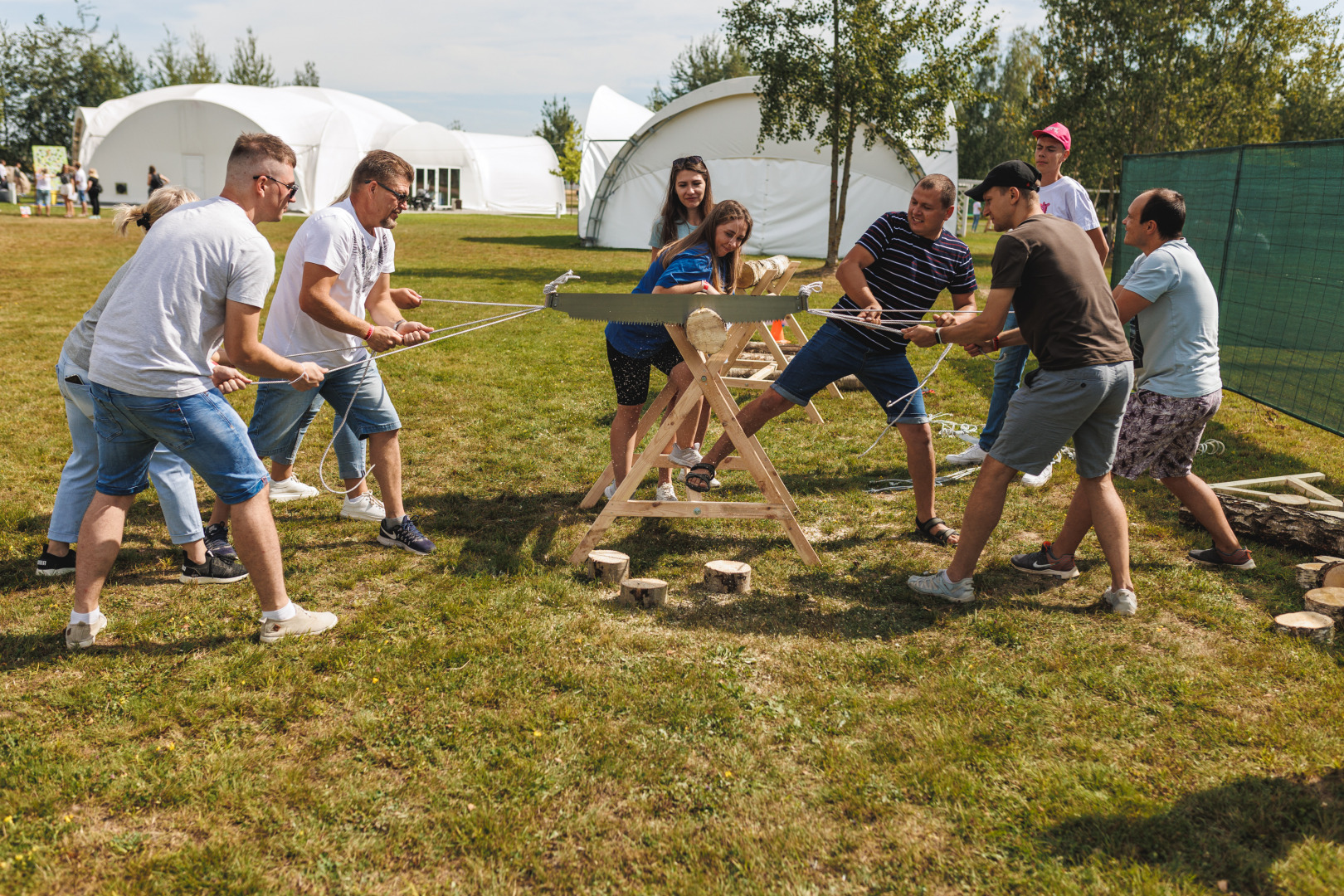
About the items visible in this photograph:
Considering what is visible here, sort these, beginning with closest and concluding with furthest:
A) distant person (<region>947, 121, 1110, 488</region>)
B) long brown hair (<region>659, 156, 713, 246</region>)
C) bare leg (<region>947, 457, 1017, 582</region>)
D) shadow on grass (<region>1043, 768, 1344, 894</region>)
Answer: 1. shadow on grass (<region>1043, 768, 1344, 894</region>)
2. bare leg (<region>947, 457, 1017, 582</region>)
3. long brown hair (<region>659, 156, 713, 246</region>)
4. distant person (<region>947, 121, 1110, 488</region>)

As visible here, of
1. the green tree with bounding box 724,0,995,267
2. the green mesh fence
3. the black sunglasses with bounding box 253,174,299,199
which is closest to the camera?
the black sunglasses with bounding box 253,174,299,199

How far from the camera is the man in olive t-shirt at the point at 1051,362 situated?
3.77 meters

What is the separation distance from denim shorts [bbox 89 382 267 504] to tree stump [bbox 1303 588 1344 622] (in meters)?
4.57

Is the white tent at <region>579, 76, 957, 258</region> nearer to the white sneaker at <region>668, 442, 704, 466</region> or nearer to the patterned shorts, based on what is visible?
the white sneaker at <region>668, 442, 704, 466</region>

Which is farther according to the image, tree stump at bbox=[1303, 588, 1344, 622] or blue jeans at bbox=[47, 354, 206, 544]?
blue jeans at bbox=[47, 354, 206, 544]

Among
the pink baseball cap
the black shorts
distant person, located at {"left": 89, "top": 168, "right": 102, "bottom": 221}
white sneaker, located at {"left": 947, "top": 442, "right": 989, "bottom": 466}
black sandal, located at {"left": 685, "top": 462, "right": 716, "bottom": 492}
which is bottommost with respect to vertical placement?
white sneaker, located at {"left": 947, "top": 442, "right": 989, "bottom": 466}

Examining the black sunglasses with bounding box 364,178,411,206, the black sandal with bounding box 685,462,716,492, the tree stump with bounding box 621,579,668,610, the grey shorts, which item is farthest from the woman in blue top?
the grey shorts

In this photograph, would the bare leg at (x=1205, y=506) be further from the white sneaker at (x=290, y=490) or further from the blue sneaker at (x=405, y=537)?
the white sneaker at (x=290, y=490)

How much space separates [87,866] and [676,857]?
1.64m

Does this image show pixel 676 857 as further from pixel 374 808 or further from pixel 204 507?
pixel 204 507

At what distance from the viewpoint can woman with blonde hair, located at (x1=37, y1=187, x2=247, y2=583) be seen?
4.03 meters

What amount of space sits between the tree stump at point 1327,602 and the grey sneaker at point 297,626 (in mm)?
4368

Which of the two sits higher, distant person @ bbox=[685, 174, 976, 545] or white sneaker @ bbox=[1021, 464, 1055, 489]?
distant person @ bbox=[685, 174, 976, 545]

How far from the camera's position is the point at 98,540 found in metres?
3.54
